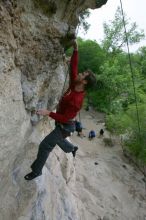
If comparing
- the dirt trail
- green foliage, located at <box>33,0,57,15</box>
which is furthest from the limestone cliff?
the dirt trail

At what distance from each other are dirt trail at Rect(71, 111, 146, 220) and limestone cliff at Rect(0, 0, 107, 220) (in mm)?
4457

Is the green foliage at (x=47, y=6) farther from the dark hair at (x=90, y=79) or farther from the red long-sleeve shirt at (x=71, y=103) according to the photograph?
the dark hair at (x=90, y=79)

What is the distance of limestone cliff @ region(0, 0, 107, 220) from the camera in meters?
5.59

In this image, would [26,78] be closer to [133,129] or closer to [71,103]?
[71,103]

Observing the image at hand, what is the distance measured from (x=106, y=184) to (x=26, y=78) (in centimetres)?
1285

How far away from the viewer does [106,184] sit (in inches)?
706

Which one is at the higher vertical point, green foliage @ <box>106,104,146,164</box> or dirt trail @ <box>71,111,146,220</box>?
green foliage @ <box>106,104,146,164</box>

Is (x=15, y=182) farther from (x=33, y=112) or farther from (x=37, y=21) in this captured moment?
(x=37, y=21)

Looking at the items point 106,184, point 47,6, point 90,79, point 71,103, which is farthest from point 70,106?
point 106,184

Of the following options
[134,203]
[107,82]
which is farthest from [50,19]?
[107,82]

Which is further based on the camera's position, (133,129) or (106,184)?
(133,129)

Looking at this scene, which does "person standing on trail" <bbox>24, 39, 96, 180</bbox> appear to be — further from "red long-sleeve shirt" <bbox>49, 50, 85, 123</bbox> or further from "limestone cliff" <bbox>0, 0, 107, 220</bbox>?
"limestone cliff" <bbox>0, 0, 107, 220</bbox>

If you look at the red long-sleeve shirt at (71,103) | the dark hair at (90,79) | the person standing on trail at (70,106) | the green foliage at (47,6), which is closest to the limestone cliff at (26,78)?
the green foliage at (47,6)

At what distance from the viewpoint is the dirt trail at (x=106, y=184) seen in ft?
47.5
